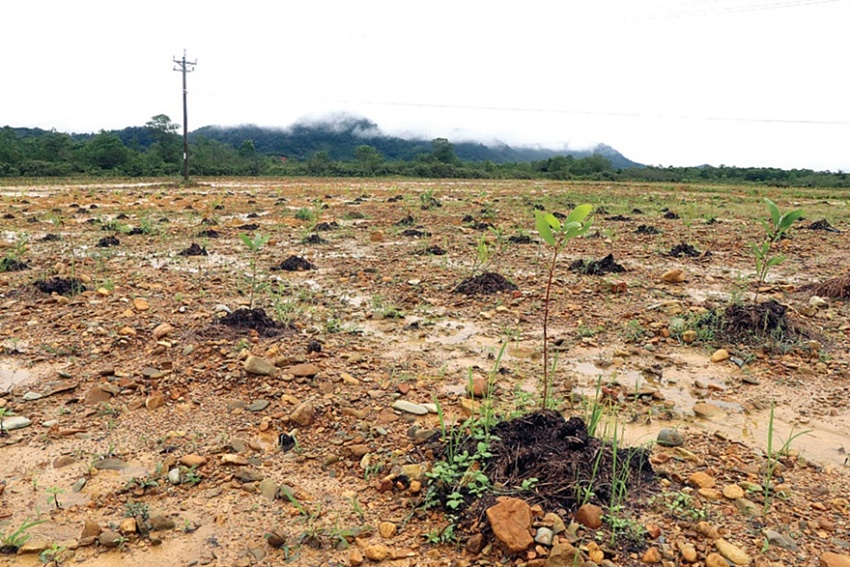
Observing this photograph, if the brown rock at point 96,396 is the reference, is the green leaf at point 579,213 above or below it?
above

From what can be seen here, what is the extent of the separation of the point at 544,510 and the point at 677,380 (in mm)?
2106

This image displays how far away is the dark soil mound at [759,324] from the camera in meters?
4.44

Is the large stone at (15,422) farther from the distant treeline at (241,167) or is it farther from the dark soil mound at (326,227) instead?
the distant treeline at (241,167)

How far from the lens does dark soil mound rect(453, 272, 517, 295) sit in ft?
19.4

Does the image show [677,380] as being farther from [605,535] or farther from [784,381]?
[605,535]

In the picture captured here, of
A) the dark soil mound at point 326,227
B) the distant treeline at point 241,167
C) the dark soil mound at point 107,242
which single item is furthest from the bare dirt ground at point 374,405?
the distant treeline at point 241,167

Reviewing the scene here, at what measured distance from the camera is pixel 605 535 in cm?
210

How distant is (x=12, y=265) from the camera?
269 inches

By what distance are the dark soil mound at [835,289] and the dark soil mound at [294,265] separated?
5905 millimetres

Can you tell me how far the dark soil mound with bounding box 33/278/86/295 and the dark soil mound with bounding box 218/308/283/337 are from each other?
219 cm

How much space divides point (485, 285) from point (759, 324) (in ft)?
8.54

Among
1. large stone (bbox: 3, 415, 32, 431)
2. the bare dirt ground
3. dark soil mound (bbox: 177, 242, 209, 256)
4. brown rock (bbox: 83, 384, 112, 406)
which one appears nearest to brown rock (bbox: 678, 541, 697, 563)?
the bare dirt ground

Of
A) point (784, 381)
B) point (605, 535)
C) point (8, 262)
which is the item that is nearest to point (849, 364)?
point (784, 381)

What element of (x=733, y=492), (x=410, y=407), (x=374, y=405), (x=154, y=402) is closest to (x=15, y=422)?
(x=154, y=402)
